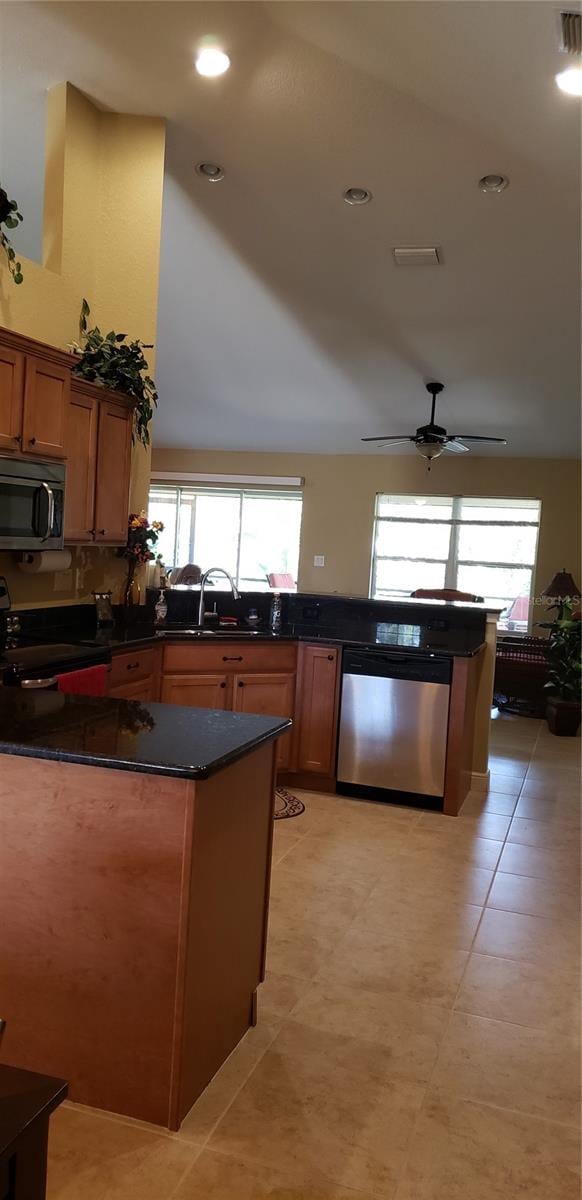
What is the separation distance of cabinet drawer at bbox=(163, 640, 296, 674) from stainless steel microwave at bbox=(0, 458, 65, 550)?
0.91 meters

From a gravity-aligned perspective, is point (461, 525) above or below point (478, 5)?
below

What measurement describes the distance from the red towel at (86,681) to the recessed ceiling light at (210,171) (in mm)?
2625

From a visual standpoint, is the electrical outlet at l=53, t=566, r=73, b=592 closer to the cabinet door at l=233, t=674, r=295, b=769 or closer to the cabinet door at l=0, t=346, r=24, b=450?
the cabinet door at l=0, t=346, r=24, b=450

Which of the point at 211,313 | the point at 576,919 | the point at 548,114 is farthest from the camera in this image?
the point at 211,313

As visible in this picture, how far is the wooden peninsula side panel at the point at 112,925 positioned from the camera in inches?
67.8

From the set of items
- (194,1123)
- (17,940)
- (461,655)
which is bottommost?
(194,1123)

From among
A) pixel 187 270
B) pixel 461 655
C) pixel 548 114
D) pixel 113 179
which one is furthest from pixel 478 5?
pixel 187 270

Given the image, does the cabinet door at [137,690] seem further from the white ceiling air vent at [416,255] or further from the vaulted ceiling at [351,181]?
the white ceiling air vent at [416,255]

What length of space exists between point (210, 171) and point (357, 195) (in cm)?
78

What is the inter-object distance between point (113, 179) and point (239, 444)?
583 centimetres

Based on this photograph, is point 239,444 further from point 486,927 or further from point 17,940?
point 17,940

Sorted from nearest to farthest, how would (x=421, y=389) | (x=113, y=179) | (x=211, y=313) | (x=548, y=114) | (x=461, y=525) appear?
1. (x=548, y=114)
2. (x=113, y=179)
3. (x=211, y=313)
4. (x=421, y=389)
5. (x=461, y=525)

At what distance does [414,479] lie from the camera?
9.45 metres

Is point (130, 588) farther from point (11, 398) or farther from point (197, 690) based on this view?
point (11, 398)
